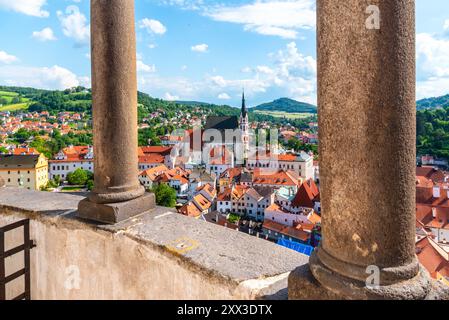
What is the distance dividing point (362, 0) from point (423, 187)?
109 ft

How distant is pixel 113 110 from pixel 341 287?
2.25 meters

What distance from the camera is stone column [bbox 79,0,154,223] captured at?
301 cm

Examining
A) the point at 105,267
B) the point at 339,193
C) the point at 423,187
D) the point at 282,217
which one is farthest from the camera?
the point at 282,217

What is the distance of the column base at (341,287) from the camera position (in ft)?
5.04

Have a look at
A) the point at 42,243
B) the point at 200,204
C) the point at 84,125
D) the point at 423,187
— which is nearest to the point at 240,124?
the point at 84,125

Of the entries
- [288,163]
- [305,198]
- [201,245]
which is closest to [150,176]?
[305,198]

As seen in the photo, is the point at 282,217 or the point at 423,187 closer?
the point at 423,187

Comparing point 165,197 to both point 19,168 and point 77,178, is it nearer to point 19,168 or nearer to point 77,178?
point 19,168

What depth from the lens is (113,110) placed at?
120 inches

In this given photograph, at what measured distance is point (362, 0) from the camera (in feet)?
5.03

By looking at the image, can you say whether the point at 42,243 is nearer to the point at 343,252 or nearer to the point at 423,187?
the point at 343,252

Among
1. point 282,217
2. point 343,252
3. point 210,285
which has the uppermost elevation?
point 343,252

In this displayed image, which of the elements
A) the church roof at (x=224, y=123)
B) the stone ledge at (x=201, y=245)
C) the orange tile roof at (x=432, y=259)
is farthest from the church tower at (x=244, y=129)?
the stone ledge at (x=201, y=245)

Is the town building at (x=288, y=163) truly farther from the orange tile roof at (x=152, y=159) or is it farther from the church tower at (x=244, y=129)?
the orange tile roof at (x=152, y=159)
